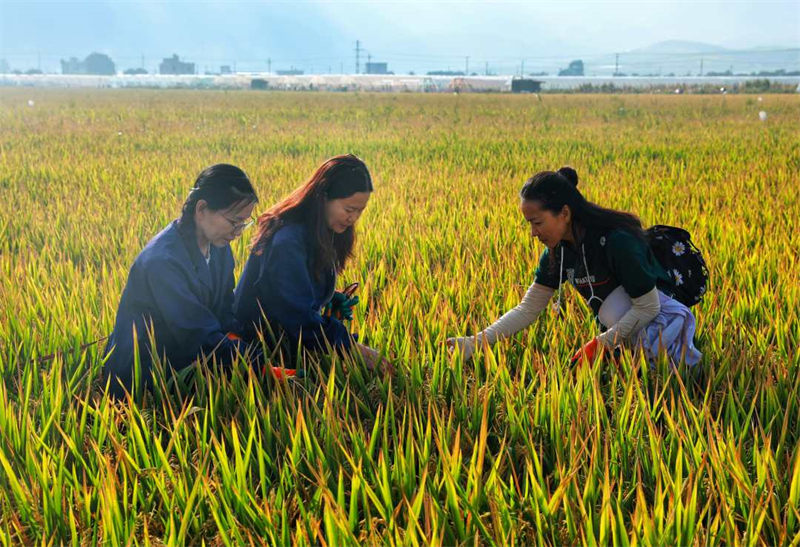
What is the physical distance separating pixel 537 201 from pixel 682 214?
9.72ft

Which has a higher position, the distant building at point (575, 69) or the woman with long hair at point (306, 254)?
the distant building at point (575, 69)

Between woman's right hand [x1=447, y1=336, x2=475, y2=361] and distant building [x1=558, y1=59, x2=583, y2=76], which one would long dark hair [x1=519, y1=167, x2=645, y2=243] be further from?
distant building [x1=558, y1=59, x2=583, y2=76]

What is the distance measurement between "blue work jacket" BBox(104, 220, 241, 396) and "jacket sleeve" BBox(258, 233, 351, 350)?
188mm

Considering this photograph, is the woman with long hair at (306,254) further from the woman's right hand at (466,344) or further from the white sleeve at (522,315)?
the white sleeve at (522,315)

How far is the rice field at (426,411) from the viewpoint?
5.03 ft

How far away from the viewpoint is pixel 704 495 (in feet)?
5.56

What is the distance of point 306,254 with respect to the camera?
240 cm

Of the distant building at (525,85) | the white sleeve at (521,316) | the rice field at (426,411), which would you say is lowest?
the rice field at (426,411)

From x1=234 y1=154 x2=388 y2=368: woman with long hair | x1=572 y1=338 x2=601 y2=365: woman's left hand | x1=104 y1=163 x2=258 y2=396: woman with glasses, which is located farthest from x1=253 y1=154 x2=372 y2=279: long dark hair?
x1=572 y1=338 x2=601 y2=365: woman's left hand

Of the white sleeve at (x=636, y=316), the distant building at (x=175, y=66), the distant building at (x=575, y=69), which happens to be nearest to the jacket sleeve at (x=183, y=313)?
the white sleeve at (x=636, y=316)

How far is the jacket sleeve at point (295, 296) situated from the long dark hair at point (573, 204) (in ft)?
2.31

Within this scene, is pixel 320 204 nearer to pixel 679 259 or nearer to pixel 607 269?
pixel 607 269

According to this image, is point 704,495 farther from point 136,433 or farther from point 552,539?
point 136,433

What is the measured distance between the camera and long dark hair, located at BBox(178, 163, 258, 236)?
2.20 metres
